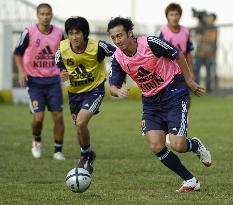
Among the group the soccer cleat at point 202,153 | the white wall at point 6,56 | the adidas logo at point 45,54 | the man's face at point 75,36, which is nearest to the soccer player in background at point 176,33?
the adidas logo at point 45,54

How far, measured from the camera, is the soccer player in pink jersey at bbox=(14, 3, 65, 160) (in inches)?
567

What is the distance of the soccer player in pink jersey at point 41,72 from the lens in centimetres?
1439

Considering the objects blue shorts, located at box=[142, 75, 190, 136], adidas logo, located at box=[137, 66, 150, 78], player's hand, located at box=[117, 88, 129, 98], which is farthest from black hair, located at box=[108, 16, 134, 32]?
blue shorts, located at box=[142, 75, 190, 136]

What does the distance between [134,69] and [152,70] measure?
201 millimetres

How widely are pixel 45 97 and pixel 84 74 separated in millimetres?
2215

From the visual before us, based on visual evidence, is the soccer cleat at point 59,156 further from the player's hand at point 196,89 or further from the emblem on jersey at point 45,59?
the player's hand at point 196,89

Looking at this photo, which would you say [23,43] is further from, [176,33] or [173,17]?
[176,33]

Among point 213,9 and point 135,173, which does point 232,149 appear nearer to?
point 135,173

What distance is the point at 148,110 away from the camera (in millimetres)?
10797

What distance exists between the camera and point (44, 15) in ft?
46.6

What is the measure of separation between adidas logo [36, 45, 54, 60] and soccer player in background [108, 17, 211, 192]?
12.7ft

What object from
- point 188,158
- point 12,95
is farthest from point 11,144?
point 12,95

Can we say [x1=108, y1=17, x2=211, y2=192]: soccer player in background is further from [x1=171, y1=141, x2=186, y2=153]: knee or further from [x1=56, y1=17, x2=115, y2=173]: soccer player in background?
[x1=56, y1=17, x2=115, y2=173]: soccer player in background

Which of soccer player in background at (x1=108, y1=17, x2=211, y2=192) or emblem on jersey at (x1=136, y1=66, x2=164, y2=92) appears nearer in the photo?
soccer player in background at (x1=108, y1=17, x2=211, y2=192)
